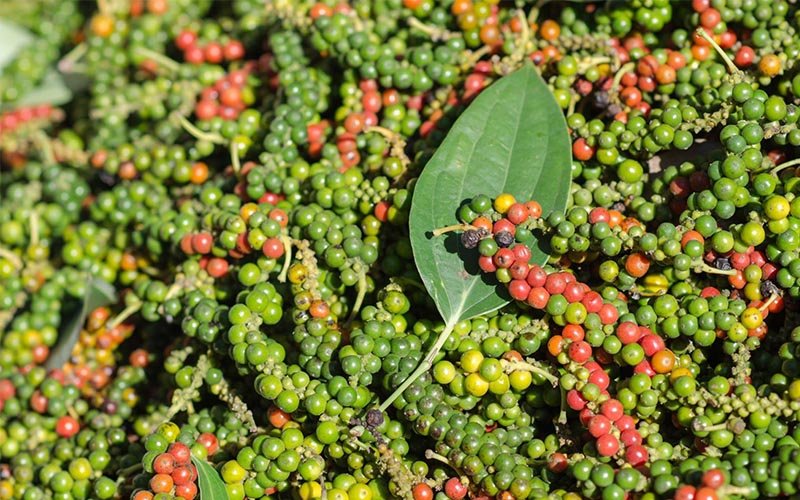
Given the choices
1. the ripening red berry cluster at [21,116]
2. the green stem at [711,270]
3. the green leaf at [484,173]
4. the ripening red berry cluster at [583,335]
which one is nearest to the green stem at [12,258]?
the ripening red berry cluster at [21,116]

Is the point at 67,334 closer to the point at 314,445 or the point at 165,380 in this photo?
the point at 165,380

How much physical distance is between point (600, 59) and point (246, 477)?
128 centimetres

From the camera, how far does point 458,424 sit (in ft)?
5.71

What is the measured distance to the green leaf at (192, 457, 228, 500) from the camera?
5.67 ft

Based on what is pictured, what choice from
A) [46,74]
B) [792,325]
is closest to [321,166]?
[792,325]

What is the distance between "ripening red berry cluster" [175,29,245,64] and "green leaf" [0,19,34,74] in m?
0.84

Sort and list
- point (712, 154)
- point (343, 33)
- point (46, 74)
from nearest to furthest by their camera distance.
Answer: point (712, 154)
point (343, 33)
point (46, 74)

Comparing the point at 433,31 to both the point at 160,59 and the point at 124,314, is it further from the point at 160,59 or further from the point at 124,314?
the point at 124,314

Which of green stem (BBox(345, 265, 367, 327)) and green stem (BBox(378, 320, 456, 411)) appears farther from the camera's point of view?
green stem (BBox(345, 265, 367, 327))

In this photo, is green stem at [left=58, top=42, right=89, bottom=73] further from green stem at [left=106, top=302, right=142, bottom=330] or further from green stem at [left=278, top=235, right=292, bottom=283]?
green stem at [left=278, top=235, right=292, bottom=283]

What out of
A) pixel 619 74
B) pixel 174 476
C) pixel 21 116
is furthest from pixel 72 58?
pixel 619 74

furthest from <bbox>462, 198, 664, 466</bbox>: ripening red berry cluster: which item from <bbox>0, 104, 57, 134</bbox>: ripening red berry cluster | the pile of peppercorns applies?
<bbox>0, 104, 57, 134</bbox>: ripening red berry cluster

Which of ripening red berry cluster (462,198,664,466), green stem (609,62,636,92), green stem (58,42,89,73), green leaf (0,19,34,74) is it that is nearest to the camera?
ripening red berry cluster (462,198,664,466)

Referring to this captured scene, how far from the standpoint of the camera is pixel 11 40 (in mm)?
3197
